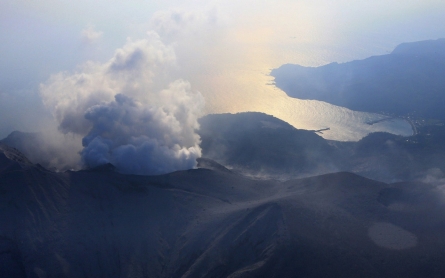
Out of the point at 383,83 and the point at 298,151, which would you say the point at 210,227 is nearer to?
the point at 298,151

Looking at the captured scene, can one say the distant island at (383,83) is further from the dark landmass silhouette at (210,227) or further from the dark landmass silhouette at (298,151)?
the dark landmass silhouette at (210,227)

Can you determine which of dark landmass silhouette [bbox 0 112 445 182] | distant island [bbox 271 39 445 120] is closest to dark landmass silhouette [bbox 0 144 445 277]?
dark landmass silhouette [bbox 0 112 445 182]

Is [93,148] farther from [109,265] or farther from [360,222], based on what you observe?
[360,222]

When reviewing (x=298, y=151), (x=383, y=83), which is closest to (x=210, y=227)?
(x=298, y=151)

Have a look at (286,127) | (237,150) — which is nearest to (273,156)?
(237,150)

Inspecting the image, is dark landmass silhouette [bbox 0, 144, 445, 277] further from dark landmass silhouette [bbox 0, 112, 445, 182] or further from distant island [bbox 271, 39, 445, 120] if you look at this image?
distant island [bbox 271, 39, 445, 120]

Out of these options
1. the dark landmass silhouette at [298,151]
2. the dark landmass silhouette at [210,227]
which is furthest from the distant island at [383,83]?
the dark landmass silhouette at [210,227]

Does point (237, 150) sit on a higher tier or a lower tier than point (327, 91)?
lower
